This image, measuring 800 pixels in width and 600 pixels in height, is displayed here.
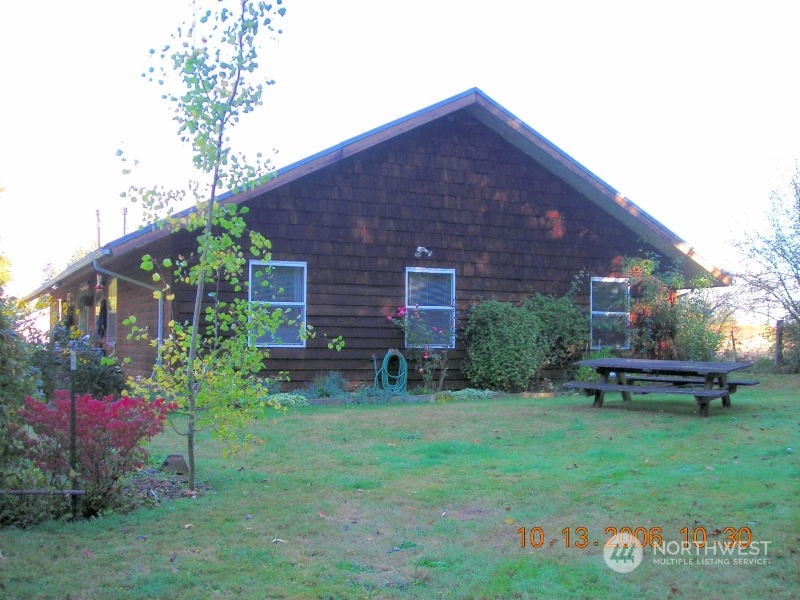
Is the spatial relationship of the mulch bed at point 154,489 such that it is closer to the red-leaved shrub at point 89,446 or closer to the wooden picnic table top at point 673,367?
the red-leaved shrub at point 89,446

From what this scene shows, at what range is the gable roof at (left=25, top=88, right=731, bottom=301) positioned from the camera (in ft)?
40.4

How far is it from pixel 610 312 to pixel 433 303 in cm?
414

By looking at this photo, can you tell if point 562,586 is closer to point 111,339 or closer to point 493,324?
point 493,324

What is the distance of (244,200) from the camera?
12.5m

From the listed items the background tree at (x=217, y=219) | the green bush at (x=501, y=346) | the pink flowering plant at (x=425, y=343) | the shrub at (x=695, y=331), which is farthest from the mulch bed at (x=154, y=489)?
the shrub at (x=695, y=331)

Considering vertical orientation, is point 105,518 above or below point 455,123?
below

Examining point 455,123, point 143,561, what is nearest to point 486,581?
point 143,561

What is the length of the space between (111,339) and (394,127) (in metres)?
8.82

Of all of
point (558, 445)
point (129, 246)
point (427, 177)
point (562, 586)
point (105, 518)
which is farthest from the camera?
point (427, 177)

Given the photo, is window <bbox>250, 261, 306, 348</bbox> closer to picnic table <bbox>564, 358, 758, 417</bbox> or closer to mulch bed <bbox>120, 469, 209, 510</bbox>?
picnic table <bbox>564, 358, 758, 417</bbox>

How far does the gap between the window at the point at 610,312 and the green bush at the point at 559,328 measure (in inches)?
24.5

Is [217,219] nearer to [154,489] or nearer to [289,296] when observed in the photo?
[154,489]

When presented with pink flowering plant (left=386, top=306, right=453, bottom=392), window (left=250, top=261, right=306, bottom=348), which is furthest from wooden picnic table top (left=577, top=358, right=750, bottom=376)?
window (left=250, top=261, right=306, bottom=348)

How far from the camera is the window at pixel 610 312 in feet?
52.2
